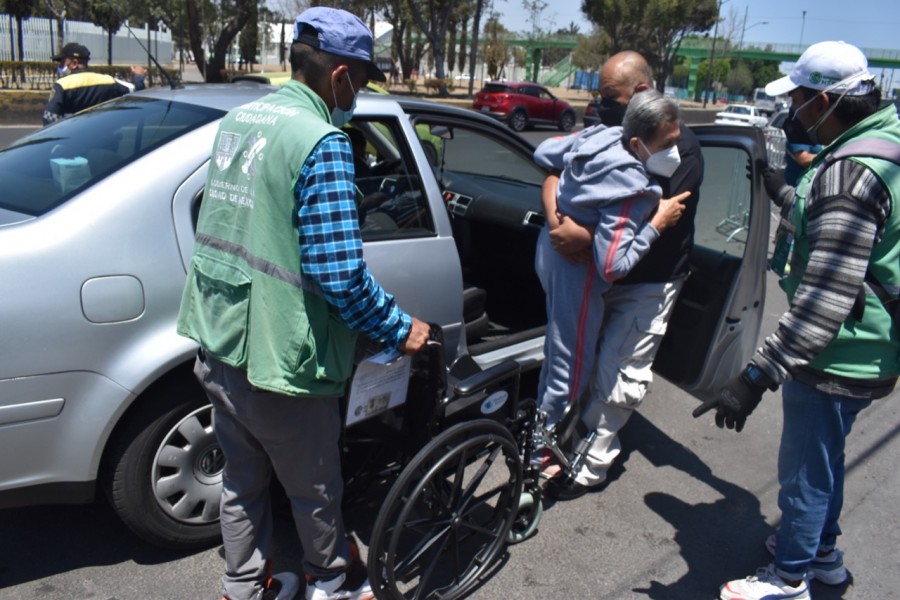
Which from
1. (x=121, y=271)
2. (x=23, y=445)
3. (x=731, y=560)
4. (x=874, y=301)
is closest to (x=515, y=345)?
(x=731, y=560)

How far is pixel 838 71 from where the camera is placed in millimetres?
2467

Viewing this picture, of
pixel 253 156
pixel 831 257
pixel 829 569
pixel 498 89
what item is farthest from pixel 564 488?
pixel 498 89

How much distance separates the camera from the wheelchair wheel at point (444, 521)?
2412 millimetres

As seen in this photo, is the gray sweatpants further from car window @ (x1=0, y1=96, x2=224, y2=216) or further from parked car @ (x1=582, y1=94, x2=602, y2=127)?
parked car @ (x1=582, y1=94, x2=602, y2=127)

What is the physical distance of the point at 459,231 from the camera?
4680 millimetres

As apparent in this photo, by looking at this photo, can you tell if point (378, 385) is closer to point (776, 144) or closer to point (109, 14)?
point (776, 144)

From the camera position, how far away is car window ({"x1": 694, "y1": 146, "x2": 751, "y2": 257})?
3719 millimetres

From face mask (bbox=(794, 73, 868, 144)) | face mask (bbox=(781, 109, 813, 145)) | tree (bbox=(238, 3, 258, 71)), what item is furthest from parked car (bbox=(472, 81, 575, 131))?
face mask (bbox=(794, 73, 868, 144))

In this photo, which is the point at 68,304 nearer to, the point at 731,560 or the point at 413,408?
the point at 413,408

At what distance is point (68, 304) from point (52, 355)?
0.53ft

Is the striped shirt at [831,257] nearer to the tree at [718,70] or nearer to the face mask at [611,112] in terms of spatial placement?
the face mask at [611,112]

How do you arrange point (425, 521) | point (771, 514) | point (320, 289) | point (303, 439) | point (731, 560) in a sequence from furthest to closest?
1. point (771, 514)
2. point (731, 560)
3. point (425, 521)
4. point (303, 439)
5. point (320, 289)

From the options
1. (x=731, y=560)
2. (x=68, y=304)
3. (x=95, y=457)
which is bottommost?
(x=731, y=560)

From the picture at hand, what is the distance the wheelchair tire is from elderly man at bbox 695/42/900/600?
2.50ft
